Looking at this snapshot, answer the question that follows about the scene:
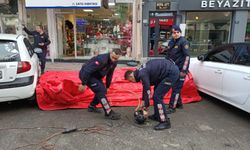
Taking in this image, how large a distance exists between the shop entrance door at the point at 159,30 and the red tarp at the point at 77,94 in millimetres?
6056

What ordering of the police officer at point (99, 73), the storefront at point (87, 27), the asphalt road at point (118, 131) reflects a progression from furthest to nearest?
the storefront at point (87, 27) → the police officer at point (99, 73) → the asphalt road at point (118, 131)

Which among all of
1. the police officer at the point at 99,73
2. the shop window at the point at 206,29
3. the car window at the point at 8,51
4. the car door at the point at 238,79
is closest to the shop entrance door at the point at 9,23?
the car window at the point at 8,51

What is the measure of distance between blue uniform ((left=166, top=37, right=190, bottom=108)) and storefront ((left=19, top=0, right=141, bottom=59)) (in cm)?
606

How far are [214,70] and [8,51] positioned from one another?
13.6 ft

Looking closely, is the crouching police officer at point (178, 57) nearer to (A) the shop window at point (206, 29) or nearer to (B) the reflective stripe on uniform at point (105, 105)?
(B) the reflective stripe on uniform at point (105, 105)

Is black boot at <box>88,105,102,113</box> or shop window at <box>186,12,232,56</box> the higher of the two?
shop window at <box>186,12,232,56</box>

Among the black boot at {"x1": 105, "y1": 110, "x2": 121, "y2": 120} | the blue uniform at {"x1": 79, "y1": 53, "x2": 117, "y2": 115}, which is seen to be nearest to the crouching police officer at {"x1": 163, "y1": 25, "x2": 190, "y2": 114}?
the black boot at {"x1": 105, "y1": 110, "x2": 121, "y2": 120}

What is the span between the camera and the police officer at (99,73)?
3.97 meters

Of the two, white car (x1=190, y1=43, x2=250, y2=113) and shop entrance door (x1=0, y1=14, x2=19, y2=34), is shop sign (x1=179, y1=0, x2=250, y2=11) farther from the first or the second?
shop entrance door (x1=0, y1=14, x2=19, y2=34)

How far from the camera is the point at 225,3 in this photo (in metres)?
10.5

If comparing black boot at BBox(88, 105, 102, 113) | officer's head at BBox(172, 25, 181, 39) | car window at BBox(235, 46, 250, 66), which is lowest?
black boot at BBox(88, 105, 102, 113)

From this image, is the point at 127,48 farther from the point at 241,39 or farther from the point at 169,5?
the point at 241,39

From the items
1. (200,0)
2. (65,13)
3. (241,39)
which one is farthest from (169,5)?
(65,13)

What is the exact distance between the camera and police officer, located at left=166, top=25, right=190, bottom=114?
457 cm
